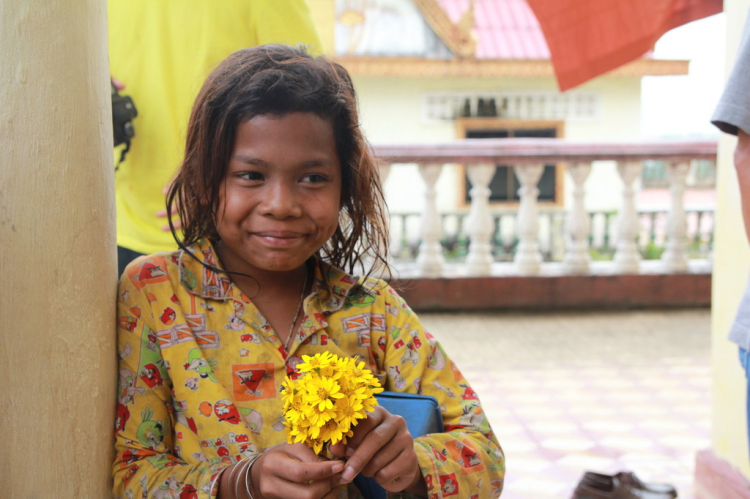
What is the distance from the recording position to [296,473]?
1.15 metres

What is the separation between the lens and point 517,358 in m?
4.84

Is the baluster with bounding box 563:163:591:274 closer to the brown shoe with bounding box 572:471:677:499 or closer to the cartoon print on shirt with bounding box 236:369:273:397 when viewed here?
the brown shoe with bounding box 572:471:677:499

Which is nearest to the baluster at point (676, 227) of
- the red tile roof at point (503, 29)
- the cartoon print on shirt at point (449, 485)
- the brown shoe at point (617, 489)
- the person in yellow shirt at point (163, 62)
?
the brown shoe at point (617, 489)

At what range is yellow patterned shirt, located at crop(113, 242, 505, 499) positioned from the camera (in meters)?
1.38

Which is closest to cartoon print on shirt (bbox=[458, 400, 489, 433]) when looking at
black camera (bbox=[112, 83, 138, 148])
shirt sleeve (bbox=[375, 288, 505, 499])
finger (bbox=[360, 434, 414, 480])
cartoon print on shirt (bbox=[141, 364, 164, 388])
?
shirt sleeve (bbox=[375, 288, 505, 499])

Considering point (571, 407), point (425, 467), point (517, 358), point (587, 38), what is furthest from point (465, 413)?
point (517, 358)

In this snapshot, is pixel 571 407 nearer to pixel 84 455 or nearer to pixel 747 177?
pixel 747 177

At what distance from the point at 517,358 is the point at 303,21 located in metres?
3.27

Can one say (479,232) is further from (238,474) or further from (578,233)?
(238,474)

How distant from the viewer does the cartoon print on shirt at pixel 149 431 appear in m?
1.38

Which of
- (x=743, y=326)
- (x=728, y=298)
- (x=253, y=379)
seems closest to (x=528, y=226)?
(x=728, y=298)

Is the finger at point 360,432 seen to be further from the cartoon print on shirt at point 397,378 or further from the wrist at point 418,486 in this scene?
the cartoon print on shirt at point 397,378

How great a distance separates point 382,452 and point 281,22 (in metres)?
1.27

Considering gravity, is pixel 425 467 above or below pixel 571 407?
above
